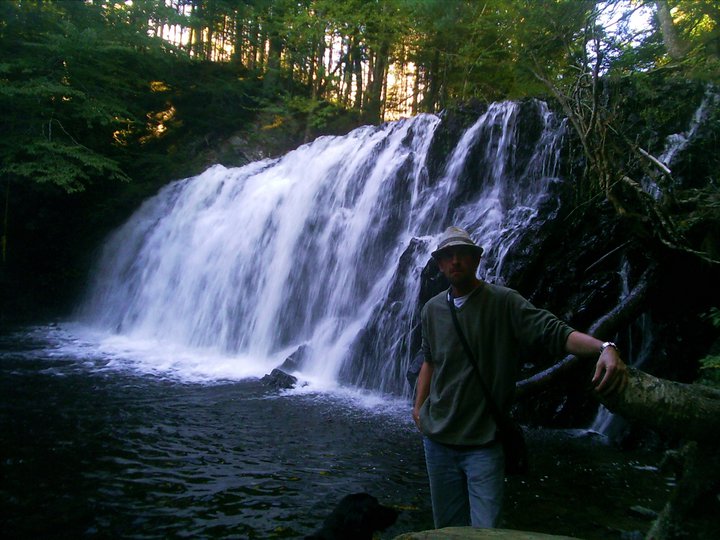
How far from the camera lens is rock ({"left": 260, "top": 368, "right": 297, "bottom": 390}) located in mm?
8173

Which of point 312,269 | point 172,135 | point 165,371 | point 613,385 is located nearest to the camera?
point 613,385

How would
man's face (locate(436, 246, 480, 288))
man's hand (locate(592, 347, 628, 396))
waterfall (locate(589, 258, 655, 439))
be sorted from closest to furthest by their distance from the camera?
man's hand (locate(592, 347, 628, 396))
man's face (locate(436, 246, 480, 288))
waterfall (locate(589, 258, 655, 439))

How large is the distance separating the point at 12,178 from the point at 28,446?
12.3m

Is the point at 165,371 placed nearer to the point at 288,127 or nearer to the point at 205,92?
the point at 288,127

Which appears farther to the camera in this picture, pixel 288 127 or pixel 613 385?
pixel 288 127

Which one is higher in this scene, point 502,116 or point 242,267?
point 502,116

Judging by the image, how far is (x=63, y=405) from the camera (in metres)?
7.00

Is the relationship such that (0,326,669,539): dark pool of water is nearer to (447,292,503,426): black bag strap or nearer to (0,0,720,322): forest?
(447,292,503,426): black bag strap

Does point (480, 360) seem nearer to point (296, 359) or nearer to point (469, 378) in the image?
point (469, 378)

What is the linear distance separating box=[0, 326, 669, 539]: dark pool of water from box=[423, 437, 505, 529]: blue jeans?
148 cm

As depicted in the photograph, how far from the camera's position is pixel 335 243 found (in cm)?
1092

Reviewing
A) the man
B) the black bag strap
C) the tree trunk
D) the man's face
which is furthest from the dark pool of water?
the tree trunk

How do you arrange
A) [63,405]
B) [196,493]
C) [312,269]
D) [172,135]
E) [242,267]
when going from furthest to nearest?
1. [172,135]
2. [242,267]
3. [312,269]
4. [63,405]
5. [196,493]

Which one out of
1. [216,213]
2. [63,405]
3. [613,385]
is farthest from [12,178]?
[613,385]
